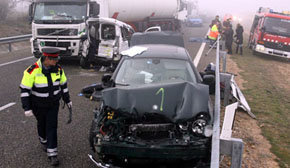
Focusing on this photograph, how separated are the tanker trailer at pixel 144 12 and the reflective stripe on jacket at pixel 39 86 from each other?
10.1m

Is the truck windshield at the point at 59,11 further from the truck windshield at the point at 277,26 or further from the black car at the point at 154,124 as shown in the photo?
the truck windshield at the point at 277,26

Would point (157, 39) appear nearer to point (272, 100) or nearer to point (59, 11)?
point (272, 100)

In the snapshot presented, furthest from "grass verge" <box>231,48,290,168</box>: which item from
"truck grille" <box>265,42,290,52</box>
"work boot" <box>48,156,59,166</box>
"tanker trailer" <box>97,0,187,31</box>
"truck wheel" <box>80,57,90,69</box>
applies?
"tanker trailer" <box>97,0,187,31</box>

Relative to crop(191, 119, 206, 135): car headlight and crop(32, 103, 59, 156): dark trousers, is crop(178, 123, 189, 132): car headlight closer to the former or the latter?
crop(191, 119, 206, 135): car headlight

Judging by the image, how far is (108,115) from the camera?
4223 millimetres

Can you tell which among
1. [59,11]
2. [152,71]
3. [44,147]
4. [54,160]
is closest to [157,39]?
[152,71]

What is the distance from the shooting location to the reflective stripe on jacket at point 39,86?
13.8 feet

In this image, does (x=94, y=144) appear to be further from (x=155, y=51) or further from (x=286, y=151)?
(x=286, y=151)

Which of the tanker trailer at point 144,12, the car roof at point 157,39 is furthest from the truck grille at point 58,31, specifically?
the car roof at point 157,39

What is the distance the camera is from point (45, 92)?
4324 mm

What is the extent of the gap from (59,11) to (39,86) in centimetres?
846

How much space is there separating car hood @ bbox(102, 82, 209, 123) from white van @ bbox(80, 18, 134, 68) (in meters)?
7.31

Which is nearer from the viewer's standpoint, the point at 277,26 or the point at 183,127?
the point at 183,127

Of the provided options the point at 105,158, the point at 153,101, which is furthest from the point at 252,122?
the point at 105,158
